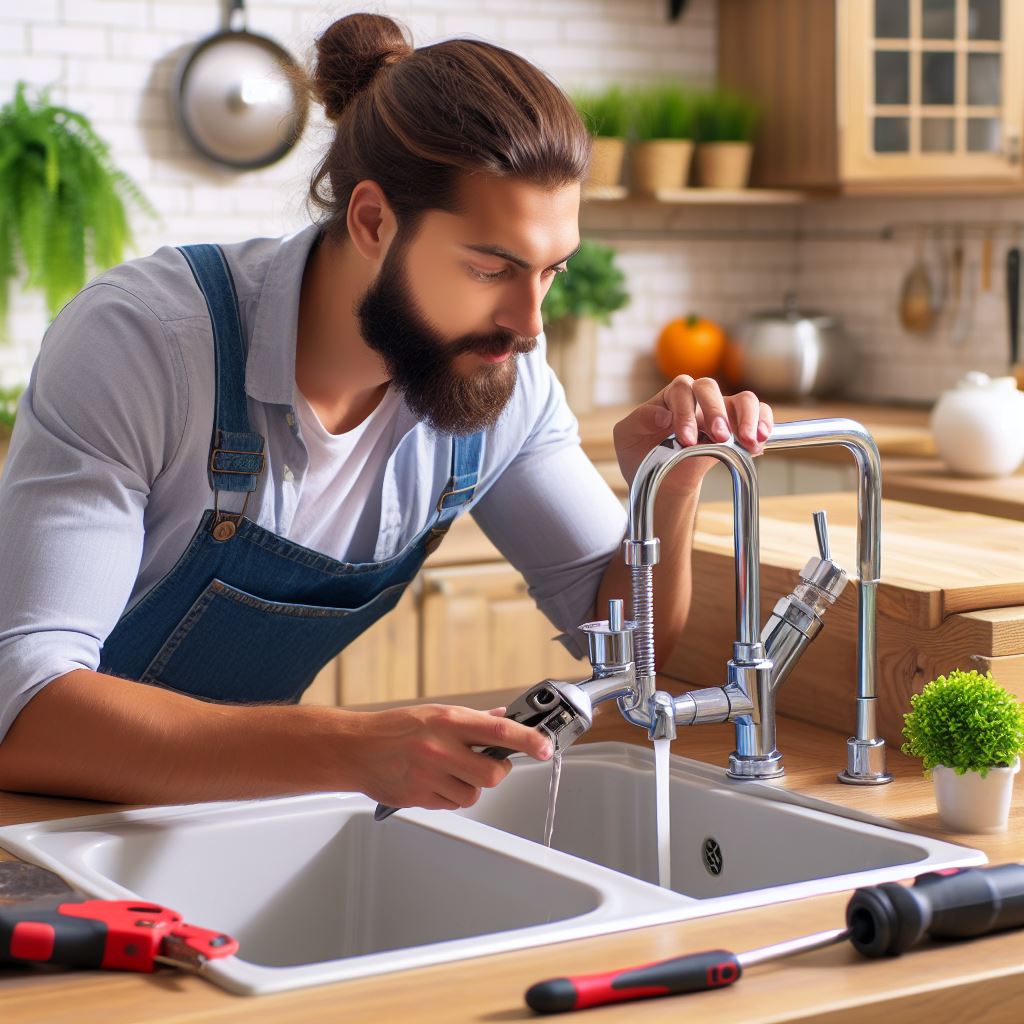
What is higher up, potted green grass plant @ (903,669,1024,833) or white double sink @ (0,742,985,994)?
potted green grass plant @ (903,669,1024,833)

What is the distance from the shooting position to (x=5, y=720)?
1.49 meters

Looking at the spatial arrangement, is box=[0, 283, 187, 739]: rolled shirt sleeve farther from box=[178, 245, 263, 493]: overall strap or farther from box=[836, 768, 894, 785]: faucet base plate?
box=[836, 768, 894, 785]: faucet base plate

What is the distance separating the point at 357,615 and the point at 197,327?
1.33 ft

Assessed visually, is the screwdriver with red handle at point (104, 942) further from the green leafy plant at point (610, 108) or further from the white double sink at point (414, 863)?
the green leafy plant at point (610, 108)

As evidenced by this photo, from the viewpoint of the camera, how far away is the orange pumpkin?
193 inches

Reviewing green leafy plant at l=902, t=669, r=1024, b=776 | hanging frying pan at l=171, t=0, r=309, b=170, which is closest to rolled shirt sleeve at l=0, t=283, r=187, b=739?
green leafy plant at l=902, t=669, r=1024, b=776

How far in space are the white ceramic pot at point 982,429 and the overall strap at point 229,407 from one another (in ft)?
7.14

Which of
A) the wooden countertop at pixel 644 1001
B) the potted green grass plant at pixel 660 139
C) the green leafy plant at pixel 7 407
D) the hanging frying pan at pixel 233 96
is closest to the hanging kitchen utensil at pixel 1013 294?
the potted green grass plant at pixel 660 139

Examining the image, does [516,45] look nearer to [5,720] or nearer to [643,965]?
[5,720]

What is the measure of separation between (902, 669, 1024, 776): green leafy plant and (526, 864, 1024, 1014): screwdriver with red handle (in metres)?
0.21

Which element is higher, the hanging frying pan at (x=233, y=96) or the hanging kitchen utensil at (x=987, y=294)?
the hanging frying pan at (x=233, y=96)

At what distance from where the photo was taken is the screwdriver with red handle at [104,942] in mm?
1067

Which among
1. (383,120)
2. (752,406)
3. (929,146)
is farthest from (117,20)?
(752,406)

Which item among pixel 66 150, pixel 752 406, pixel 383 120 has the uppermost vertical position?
pixel 66 150
